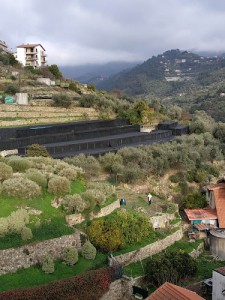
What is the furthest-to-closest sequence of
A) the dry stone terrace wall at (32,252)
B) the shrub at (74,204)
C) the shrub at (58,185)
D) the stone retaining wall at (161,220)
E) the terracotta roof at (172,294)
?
the stone retaining wall at (161,220) < the shrub at (58,185) < the shrub at (74,204) < the dry stone terrace wall at (32,252) < the terracotta roof at (172,294)

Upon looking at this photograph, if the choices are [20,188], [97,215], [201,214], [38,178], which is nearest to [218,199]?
[201,214]

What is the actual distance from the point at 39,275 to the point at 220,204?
11928 millimetres

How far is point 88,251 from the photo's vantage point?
1588 centimetres

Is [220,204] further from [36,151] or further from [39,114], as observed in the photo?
[39,114]

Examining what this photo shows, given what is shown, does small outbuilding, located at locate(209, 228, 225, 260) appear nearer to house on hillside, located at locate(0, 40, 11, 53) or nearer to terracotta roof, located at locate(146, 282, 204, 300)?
terracotta roof, located at locate(146, 282, 204, 300)

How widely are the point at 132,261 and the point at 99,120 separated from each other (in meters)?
24.7

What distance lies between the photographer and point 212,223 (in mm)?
21703

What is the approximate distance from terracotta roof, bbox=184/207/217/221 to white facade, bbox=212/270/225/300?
7.11 m

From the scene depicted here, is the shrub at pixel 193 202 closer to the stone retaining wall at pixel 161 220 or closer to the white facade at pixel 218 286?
the stone retaining wall at pixel 161 220

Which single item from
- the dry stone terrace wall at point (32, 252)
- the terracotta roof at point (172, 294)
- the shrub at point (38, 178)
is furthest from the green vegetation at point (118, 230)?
the terracotta roof at point (172, 294)

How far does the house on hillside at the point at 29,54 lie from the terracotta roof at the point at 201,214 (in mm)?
54619

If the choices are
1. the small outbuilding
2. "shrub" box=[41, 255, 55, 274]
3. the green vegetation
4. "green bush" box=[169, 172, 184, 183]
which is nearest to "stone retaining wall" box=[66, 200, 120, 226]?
the green vegetation

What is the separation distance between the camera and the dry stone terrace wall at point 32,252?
14.4 m

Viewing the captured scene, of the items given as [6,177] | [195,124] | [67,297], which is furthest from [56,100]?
[67,297]
